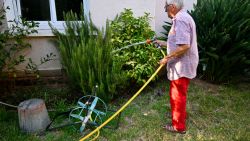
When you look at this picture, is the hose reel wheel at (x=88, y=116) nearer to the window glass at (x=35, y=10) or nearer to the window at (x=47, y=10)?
the window at (x=47, y=10)

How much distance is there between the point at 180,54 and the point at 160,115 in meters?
1.31

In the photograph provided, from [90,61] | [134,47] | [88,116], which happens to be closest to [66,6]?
[90,61]

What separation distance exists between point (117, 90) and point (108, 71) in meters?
0.54

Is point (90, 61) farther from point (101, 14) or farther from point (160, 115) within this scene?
point (160, 115)

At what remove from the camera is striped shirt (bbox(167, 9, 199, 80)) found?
3.36 meters

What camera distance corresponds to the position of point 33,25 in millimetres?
4809

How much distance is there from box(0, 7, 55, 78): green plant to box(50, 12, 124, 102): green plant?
0.57 meters

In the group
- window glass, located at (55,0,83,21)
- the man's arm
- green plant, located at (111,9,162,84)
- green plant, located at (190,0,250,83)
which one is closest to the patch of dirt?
green plant, located at (190,0,250,83)

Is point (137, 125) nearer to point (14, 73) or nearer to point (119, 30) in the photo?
point (119, 30)

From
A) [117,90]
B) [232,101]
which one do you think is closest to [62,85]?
[117,90]

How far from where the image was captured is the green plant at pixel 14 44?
187 inches

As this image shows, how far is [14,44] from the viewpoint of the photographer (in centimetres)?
493

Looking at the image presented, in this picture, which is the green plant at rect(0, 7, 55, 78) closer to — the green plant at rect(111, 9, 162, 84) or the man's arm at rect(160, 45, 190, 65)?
the green plant at rect(111, 9, 162, 84)

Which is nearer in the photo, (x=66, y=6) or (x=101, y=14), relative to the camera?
(x=101, y=14)
